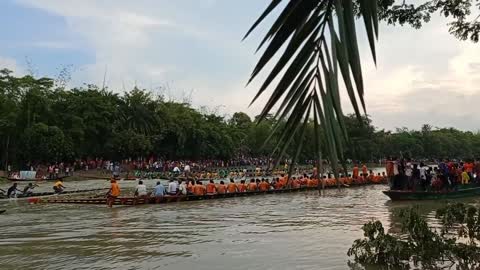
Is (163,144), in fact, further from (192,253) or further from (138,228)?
(192,253)

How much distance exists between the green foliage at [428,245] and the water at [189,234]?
828mm

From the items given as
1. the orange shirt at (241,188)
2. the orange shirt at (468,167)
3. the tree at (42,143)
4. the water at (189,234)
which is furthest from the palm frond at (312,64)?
the tree at (42,143)

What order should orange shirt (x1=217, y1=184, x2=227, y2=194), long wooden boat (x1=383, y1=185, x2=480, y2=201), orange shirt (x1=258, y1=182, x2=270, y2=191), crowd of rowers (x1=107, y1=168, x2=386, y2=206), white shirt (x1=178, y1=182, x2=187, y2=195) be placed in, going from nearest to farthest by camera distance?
long wooden boat (x1=383, y1=185, x2=480, y2=201)
crowd of rowers (x1=107, y1=168, x2=386, y2=206)
white shirt (x1=178, y1=182, x2=187, y2=195)
orange shirt (x1=217, y1=184, x2=227, y2=194)
orange shirt (x1=258, y1=182, x2=270, y2=191)

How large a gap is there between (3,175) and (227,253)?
117 feet

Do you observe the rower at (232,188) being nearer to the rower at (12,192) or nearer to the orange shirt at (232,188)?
the orange shirt at (232,188)

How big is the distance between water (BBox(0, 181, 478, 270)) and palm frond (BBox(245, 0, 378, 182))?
24.9ft

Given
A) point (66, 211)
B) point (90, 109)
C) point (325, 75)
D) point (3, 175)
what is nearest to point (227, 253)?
point (325, 75)

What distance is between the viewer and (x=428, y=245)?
321 inches

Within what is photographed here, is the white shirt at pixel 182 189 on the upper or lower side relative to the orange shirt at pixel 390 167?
lower

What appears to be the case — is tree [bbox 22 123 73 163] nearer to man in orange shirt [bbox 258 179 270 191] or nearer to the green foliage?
man in orange shirt [bbox 258 179 270 191]

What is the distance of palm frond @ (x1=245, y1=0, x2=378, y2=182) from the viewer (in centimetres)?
184

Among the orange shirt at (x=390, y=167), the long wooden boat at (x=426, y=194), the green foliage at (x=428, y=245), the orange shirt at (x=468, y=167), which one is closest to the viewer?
the green foliage at (x=428, y=245)

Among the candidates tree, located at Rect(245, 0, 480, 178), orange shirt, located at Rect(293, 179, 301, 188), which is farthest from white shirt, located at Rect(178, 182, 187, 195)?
tree, located at Rect(245, 0, 480, 178)

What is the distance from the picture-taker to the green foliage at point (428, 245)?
7.90 metres
